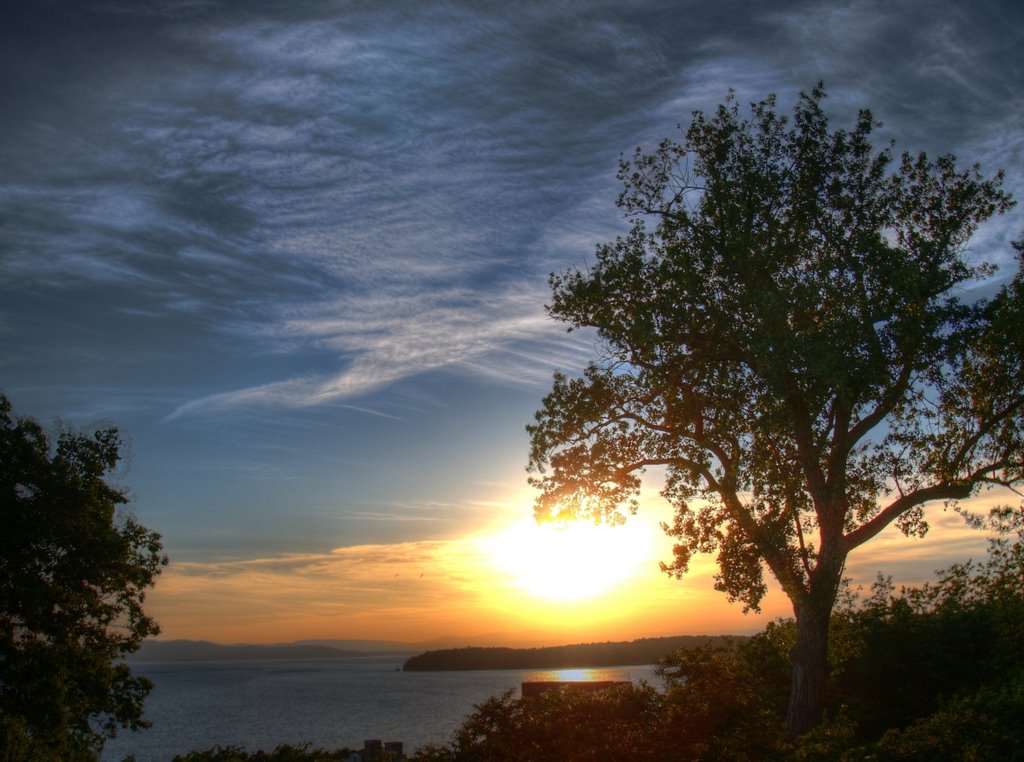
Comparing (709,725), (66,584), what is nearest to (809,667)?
(709,725)

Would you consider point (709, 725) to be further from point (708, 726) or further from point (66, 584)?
point (66, 584)

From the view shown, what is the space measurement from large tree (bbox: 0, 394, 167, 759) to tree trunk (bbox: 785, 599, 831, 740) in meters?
20.9

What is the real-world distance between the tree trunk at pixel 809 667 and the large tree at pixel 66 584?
2094cm

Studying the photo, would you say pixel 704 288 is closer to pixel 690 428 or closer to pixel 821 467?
pixel 690 428

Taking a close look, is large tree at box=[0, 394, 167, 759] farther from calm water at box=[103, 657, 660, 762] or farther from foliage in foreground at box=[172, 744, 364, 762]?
calm water at box=[103, 657, 660, 762]

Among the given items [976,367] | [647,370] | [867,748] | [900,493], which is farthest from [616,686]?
[976,367]

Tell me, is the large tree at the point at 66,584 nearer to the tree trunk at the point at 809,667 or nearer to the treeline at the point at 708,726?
the treeline at the point at 708,726

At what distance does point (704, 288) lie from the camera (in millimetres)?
21078

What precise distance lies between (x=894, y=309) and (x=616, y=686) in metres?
10.9

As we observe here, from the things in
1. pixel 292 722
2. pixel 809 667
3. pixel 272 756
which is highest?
pixel 809 667

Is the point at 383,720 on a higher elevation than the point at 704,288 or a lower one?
lower

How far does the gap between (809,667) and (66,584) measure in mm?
23787

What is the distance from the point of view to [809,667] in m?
20.1

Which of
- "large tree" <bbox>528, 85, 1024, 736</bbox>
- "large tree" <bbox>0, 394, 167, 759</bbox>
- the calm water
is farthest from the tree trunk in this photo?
the calm water
